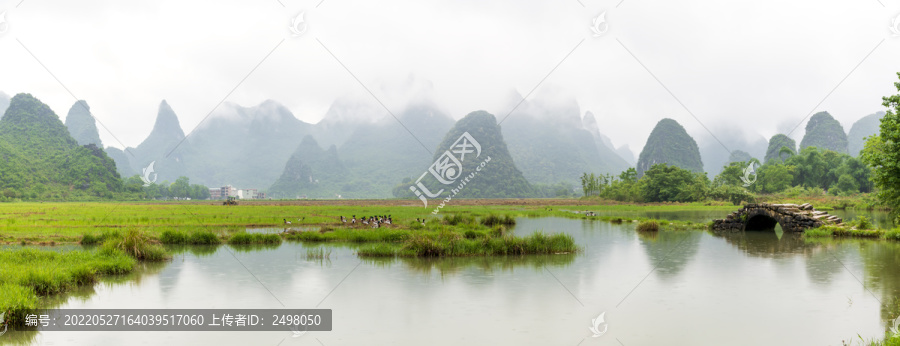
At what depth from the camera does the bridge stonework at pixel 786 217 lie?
945 inches

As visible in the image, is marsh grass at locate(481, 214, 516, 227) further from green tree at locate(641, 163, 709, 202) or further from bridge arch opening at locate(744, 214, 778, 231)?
green tree at locate(641, 163, 709, 202)

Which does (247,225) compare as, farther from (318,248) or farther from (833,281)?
(833,281)

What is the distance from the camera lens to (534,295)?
10945 millimetres

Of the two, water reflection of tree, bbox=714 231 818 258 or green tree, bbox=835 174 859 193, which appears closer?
water reflection of tree, bbox=714 231 818 258

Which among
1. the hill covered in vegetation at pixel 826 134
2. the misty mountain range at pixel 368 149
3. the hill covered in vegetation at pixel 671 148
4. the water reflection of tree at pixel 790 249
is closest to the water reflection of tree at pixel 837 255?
the water reflection of tree at pixel 790 249

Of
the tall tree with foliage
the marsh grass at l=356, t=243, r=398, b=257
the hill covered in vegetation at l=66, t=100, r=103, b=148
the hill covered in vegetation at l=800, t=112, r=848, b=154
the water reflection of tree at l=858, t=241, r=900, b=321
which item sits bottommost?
the water reflection of tree at l=858, t=241, r=900, b=321

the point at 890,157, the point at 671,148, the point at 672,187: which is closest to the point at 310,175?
the point at 671,148

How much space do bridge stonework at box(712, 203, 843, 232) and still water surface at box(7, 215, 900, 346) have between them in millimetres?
6137

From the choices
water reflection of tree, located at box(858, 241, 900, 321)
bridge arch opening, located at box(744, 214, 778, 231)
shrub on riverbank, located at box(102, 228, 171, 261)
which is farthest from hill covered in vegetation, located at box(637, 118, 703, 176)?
shrub on riverbank, located at box(102, 228, 171, 261)

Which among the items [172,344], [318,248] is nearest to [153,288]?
[172,344]

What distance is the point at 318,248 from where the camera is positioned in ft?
62.1

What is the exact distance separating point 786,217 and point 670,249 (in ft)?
28.3

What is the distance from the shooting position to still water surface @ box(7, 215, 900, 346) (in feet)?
26.9
